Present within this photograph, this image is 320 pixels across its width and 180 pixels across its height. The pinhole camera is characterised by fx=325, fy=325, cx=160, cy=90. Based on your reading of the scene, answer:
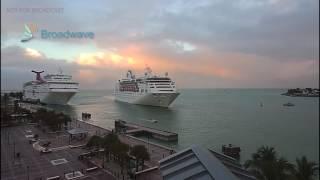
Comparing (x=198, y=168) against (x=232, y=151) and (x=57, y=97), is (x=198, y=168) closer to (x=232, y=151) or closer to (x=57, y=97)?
(x=232, y=151)

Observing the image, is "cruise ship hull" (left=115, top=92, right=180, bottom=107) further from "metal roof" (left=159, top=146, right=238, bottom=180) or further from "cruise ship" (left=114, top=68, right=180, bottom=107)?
"metal roof" (left=159, top=146, right=238, bottom=180)

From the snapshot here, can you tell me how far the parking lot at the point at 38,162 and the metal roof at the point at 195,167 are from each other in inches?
579

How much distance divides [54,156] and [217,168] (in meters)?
25.1

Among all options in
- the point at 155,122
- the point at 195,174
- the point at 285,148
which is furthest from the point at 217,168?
the point at 155,122

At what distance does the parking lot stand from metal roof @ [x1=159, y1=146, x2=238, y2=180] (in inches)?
579

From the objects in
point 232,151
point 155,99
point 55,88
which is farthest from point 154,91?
point 232,151

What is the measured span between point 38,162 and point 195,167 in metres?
22.9

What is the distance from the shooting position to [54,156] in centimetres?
3083

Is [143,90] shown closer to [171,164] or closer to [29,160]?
[29,160]

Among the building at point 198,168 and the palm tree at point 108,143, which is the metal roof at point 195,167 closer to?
the building at point 198,168

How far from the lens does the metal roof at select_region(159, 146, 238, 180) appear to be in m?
8.78

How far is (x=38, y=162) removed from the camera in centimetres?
2856

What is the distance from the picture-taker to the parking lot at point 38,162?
2477 cm

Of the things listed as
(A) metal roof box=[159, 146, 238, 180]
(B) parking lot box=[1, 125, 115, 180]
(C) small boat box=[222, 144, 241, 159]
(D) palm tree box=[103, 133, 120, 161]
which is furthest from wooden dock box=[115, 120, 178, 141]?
(A) metal roof box=[159, 146, 238, 180]
